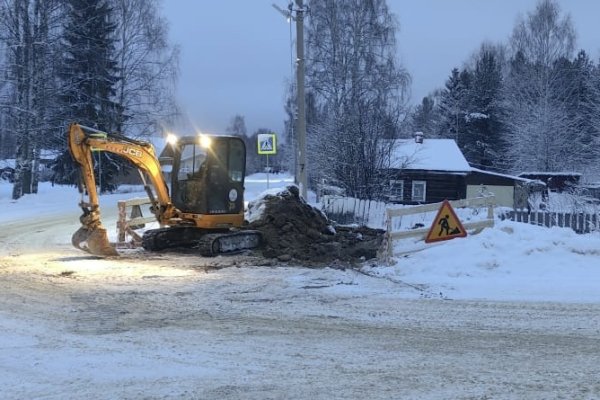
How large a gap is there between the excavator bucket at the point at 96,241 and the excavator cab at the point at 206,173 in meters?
2.05

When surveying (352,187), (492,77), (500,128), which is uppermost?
(492,77)

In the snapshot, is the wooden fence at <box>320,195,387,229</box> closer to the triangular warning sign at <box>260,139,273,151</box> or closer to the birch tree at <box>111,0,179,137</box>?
the triangular warning sign at <box>260,139,273,151</box>

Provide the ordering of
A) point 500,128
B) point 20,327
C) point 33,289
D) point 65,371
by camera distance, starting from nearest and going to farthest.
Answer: point 65,371
point 20,327
point 33,289
point 500,128

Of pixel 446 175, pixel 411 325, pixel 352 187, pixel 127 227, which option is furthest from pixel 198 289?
pixel 446 175

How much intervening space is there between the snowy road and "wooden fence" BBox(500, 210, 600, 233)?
23.0 ft

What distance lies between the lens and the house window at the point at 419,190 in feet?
136

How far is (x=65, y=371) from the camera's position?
18.0 ft

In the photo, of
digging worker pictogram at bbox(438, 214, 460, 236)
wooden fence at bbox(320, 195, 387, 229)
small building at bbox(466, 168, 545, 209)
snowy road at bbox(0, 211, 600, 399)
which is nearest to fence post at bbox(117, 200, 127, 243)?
snowy road at bbox(0, 211, 600, 399)

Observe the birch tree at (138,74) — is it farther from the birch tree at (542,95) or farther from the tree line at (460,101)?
the birch tree at (542,95)

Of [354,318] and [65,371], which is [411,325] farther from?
[65,371]

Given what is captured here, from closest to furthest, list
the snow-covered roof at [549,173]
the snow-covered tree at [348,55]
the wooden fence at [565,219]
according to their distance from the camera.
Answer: the wooden fence at [565,219]
the snow-covered tree at [348,55]
the snow-covered roof at [549,173]

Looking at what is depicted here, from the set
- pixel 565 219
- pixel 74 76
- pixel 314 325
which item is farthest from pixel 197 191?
pixel 74 76

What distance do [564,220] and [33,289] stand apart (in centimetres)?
1216

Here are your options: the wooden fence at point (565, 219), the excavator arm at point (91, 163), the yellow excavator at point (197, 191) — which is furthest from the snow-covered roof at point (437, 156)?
the excavator arm at point (91, 163)
